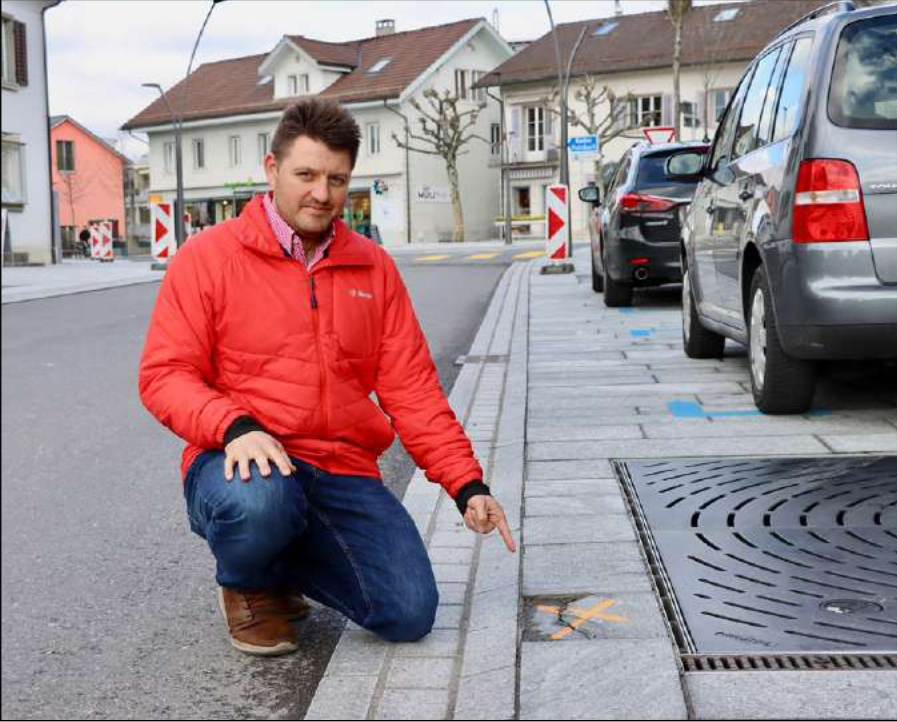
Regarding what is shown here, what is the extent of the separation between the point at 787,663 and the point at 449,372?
6527 mm

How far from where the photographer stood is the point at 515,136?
5941cm

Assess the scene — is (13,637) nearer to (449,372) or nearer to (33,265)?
(449,372)

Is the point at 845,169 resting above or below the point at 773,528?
above

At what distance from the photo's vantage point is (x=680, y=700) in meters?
3.04

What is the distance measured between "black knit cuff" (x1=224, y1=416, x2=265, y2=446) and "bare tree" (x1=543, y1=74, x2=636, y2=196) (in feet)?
162

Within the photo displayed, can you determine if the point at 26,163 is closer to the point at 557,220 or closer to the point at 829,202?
the point at 557,220

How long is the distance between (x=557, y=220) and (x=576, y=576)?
57.9ft

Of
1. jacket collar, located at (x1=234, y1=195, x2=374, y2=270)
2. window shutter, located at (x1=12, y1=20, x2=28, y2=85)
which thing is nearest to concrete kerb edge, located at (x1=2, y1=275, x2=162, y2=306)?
window shutter, located at (x1=12, y1=20, x2=28, y2=85)

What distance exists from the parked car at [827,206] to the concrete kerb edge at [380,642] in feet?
5.78

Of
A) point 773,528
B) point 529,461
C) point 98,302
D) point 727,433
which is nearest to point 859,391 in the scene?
point 727,433

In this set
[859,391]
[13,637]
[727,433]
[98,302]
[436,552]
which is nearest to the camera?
[13,637]

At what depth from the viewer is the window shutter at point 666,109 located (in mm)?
54750

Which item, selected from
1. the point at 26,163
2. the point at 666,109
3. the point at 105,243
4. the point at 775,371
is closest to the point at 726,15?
the point at 666,109

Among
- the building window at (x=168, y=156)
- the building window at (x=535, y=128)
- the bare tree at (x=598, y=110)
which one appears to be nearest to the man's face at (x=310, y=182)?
the bare tree at (x=598, y=110)
